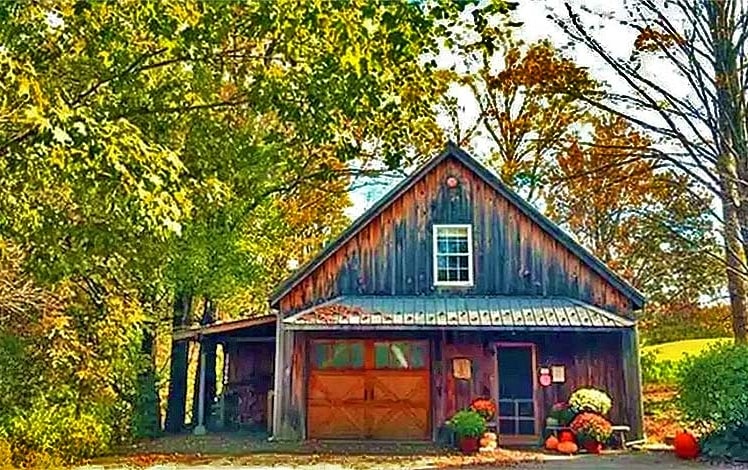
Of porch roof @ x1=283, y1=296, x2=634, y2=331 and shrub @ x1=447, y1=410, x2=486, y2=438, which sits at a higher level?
porch roof @ x1=283, y1=296, x2=634, y2=331

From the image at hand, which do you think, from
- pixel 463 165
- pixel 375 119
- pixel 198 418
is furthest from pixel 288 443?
pixel 375 119

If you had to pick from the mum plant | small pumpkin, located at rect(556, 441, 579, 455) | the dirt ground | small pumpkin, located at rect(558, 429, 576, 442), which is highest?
the mum plant

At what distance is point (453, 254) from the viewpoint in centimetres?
1738

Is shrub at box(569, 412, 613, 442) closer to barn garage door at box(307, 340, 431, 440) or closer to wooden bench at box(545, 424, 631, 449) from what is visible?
wooden bench at box(545, 424, 631, 449)

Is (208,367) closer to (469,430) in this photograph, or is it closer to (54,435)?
(54,435)

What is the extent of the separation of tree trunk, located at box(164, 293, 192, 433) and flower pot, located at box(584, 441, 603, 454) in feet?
35.2

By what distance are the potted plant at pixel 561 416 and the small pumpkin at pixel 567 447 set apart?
2.34 feet

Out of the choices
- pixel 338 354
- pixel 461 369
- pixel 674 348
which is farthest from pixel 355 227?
pixel 674 348

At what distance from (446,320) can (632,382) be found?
13.9 ft

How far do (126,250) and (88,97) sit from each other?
332 cm

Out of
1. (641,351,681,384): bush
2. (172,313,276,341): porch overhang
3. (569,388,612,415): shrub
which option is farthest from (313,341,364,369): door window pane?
(641,351,681,384): bush

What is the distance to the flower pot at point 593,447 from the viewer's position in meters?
14.9

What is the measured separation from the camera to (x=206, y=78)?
12289 mm

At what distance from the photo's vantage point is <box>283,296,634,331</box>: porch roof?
15.5m
